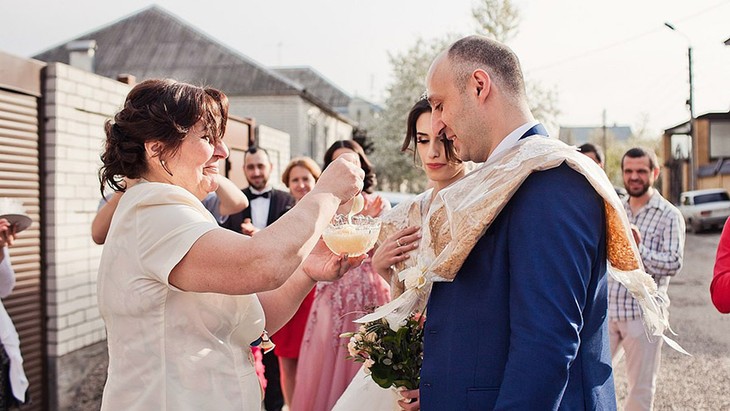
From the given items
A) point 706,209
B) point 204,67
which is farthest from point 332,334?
point 706,209

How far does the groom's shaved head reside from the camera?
7.15 feet

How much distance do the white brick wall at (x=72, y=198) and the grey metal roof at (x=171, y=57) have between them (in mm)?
24314

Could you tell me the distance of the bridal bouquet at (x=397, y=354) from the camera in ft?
9.23

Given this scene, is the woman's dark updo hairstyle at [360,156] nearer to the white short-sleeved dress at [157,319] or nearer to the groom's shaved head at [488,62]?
the groom's shaved head at [488,62]

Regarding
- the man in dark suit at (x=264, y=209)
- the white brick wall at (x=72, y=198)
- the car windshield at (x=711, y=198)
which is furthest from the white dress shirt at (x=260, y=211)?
the car windshield at (x=711, y=198)

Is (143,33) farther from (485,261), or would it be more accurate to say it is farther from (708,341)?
(485,261)

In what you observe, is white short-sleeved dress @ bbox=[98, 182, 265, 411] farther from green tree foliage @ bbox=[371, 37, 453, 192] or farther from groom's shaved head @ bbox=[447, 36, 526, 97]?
green tree foliage @ bbox=[371, 37, 453, 192]

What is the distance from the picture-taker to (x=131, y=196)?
7.15ft

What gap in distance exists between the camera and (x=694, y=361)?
894cm

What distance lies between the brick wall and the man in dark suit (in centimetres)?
134

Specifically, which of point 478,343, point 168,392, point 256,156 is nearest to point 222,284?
point 168,392

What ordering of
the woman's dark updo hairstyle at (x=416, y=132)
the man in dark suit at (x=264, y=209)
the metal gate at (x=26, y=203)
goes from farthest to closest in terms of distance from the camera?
the man in dark suit at (x=264, y=209) < the metal gate at (x=26, y=203) < the woman's dark updo hairstyle at (x=416, y=132)

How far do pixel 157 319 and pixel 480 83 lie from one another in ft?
4.02

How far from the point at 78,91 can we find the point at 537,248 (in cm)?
552
